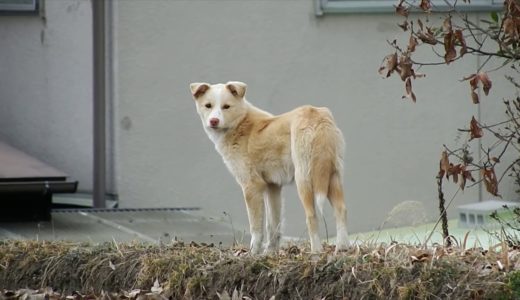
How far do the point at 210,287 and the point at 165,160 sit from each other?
21.9 feet

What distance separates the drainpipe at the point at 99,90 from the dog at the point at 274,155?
5238mm

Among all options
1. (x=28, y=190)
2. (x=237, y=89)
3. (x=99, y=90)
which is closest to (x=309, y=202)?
(x=237, y=89)

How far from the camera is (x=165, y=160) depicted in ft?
45.9

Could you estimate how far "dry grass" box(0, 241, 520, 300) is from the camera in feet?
21.5

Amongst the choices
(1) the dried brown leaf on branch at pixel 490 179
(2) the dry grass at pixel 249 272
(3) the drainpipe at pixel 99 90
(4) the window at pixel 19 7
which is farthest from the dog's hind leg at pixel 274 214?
(4) the window at pixel 19 7

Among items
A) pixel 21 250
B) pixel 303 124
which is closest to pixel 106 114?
pixel 21 250

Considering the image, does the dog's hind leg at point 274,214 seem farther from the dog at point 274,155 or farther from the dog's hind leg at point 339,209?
the dog's hind leg at point 339,209

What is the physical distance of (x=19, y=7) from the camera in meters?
14.0

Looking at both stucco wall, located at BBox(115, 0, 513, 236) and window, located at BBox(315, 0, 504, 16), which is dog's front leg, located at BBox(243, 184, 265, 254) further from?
window, located at BBox(315, 0, 504, 16)

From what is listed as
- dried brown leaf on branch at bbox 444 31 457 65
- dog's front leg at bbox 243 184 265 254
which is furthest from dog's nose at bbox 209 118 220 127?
dried brown leaf on branch at bbox 444 31 457 65

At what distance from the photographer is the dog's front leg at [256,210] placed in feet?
25.7

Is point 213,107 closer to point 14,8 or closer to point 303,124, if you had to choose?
point 303,124

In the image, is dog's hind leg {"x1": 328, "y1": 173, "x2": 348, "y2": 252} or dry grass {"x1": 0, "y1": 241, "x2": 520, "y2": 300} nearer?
dry grass {"x1": 0, "y1": 241, "x2": 520, "y2": 300}

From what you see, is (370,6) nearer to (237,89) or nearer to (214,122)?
(237,89)
